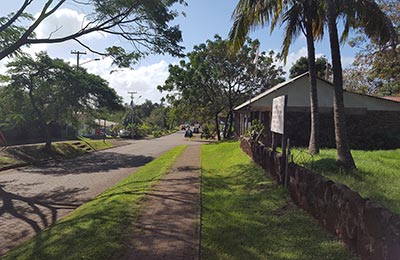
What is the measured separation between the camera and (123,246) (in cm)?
537

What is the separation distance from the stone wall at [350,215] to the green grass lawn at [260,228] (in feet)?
0.58

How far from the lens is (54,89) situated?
23.2 meters

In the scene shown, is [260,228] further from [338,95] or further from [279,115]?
[338,95]

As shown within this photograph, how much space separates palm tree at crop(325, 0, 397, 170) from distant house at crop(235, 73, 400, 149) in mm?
7964

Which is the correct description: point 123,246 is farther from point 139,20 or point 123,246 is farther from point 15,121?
point 15,121

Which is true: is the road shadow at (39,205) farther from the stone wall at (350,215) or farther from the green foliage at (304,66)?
the green foliage at (304,66)

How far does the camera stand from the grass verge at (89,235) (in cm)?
520

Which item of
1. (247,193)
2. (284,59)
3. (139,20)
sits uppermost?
(139,20)

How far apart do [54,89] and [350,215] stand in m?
22.0

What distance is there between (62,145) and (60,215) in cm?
1832

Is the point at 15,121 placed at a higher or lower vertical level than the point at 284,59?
lower

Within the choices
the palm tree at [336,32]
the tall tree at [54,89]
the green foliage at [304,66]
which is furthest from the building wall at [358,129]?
the green foliage at [304,66]

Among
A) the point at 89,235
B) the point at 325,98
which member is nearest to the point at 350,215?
the point at 89,235

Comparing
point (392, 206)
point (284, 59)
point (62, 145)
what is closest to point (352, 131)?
point (284, 59)
